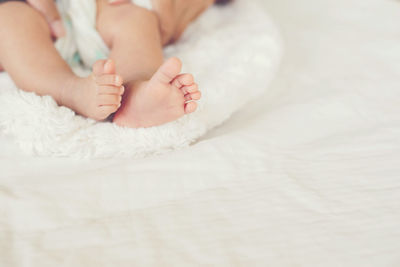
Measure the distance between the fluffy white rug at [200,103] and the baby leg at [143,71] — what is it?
38 mm

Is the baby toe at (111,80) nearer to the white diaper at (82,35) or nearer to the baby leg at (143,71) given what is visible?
the baby leg at (143,71)

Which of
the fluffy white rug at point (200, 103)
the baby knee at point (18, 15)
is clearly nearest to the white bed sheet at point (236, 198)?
the fluffy white rug at point (200, 103)

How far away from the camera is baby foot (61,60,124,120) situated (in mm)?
587

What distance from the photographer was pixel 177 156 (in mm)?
619

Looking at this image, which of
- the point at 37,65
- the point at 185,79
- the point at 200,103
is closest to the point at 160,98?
the point at 185,79

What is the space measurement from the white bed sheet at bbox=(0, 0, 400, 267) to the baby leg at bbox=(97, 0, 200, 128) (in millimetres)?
77

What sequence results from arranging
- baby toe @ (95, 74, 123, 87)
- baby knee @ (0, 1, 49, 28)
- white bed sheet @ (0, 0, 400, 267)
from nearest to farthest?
white bed sheet @ (0, 0, 400, 267)
baby toe @ (95, 74, 123, 87)
baby knee @ (0, 1, 49, 28)

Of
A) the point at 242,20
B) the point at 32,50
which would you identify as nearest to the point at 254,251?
the point at 32,50

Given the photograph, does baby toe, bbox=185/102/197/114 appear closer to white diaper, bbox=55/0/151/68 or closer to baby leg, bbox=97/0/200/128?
baby leg, bbox=97/0/200/128

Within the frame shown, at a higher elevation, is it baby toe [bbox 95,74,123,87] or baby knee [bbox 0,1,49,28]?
baby knee [bbox 0,1,49,28]

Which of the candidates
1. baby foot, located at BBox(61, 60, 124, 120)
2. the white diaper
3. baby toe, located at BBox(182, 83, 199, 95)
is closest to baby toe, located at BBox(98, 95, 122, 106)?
baby foot, located at BBox(61, 60, 124, 120)

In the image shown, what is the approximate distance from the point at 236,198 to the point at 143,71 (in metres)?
0.30

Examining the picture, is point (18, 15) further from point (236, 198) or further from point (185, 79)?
point (236, 198)

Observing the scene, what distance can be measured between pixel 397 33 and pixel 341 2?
268mm
